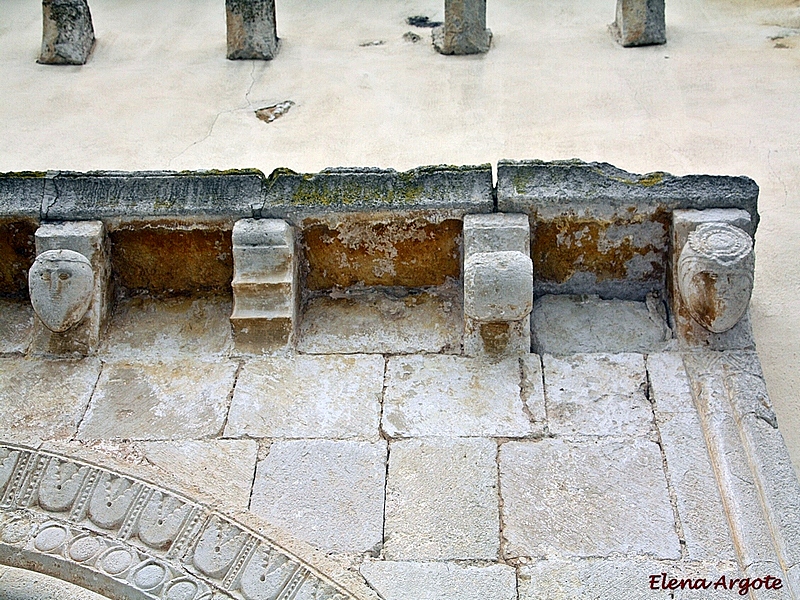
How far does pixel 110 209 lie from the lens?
396cm

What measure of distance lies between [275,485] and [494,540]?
72cm

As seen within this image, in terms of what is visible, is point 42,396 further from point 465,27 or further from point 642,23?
point 642,23

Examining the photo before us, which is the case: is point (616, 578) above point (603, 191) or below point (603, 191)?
below

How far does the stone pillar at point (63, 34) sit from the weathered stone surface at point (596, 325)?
399 cm

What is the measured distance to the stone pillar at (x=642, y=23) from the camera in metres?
6.48

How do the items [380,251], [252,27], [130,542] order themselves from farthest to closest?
1. [252,27]
2. [380,251]
3. [130,542]

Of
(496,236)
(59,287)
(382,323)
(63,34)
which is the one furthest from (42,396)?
(63,34)

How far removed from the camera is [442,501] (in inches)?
131

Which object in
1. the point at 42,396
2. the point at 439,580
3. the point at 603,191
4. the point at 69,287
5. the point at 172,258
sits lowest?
the point at 439,580

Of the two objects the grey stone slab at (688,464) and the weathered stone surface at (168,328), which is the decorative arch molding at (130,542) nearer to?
the weathered stone surface at (168,328)

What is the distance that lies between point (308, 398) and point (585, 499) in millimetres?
1004

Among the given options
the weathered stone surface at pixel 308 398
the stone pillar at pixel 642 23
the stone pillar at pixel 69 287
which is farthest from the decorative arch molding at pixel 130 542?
the stone pillar at pixel 642 23

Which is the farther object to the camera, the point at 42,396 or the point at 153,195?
the point at 153,195

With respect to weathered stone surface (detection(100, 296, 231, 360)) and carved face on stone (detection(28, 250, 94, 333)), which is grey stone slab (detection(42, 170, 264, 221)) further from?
weathered stone surface (detection(100, 296, 231, 360))
